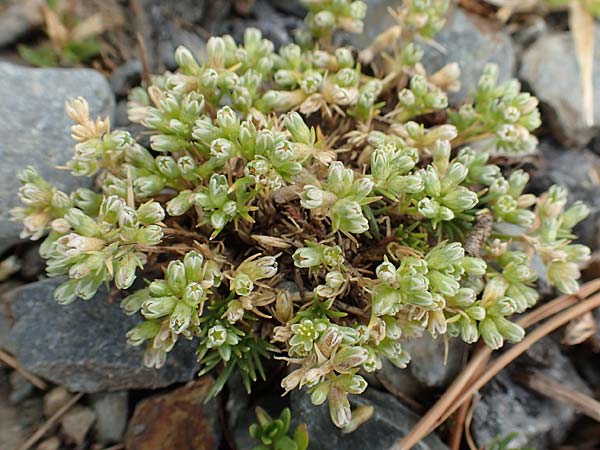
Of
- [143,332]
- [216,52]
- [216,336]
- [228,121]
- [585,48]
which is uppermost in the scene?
[585,48]

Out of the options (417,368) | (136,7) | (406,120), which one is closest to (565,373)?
(417,368)

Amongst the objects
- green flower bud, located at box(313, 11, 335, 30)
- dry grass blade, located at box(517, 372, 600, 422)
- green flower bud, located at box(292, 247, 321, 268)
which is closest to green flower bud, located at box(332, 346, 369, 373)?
green flower bud, located at box(292, 247, 321, 268)

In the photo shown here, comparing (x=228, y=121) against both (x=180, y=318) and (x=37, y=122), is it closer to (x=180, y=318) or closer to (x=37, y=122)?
(x=180, y=318)

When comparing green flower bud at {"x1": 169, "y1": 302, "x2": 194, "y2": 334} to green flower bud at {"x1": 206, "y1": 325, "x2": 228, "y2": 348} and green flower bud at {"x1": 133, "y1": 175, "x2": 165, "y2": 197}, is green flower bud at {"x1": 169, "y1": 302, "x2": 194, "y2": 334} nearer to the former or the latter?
green flower bud at {"x1": 206, "y1": 325, "x2": 228, "y2": 348}

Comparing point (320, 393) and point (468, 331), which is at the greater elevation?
point (468, 331)

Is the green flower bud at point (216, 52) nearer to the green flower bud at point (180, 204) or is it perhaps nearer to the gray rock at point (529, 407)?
the green flower bud at point (180, 204)

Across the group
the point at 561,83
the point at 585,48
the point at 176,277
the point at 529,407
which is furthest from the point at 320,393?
the point at 585,48

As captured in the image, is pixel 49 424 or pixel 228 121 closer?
pixel 228 121

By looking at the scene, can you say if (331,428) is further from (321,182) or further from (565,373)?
(565,373)
